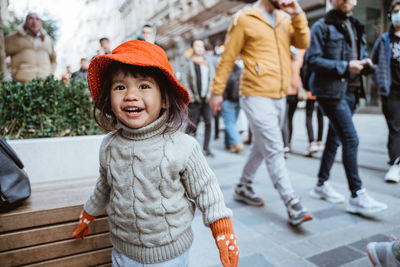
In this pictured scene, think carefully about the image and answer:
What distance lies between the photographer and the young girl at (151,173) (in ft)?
3.99

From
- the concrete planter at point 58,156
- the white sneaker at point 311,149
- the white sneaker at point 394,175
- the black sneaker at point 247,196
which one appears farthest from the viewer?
the white sneaker at point 311,149

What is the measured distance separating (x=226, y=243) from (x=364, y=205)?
2118 millimetres

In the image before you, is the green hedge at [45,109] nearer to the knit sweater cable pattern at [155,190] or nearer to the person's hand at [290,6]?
the knit sweater cable pattern at [155,190]

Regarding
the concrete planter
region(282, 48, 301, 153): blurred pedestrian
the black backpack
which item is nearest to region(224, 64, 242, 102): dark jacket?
region(282, 48, 301, 153): blurred pedestrian

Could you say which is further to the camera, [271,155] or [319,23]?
[319,23]

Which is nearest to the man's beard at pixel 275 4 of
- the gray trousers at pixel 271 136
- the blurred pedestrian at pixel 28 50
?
the gray trousers at pixel 271 136

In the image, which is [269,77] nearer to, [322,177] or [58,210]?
[322,177]

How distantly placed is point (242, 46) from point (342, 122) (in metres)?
1.19

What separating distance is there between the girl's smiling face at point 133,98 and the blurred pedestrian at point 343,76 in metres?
2.18

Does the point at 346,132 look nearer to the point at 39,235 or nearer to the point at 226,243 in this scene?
the point at 226,243

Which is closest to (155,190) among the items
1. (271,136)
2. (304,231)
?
(271,136)

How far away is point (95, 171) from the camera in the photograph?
258 centimetres

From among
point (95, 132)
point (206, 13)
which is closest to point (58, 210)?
point (95, 132)

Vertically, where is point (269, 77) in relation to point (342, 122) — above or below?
above
